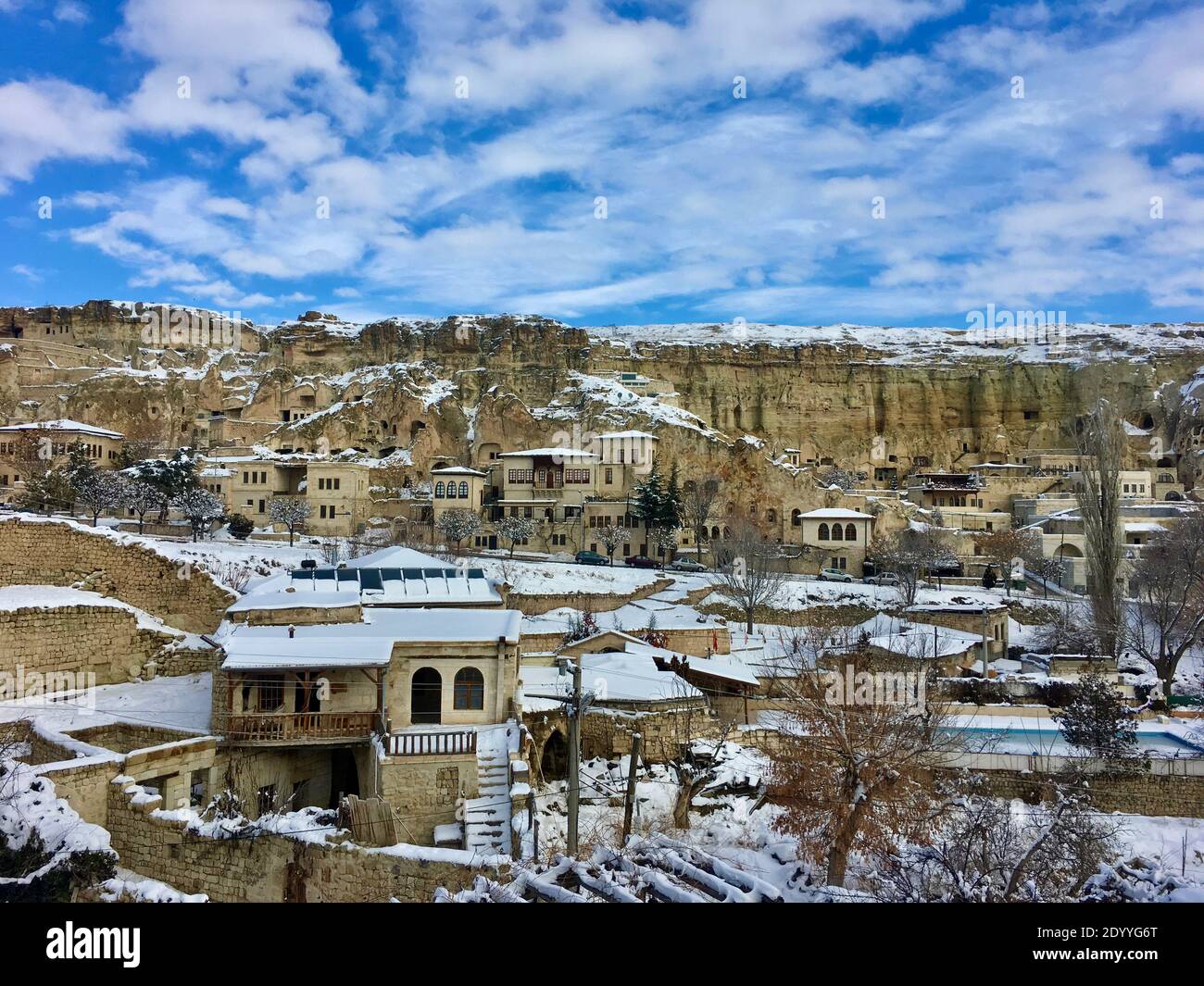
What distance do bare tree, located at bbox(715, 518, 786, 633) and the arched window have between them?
59.9 feet

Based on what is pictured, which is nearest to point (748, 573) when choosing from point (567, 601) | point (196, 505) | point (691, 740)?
point (567, 601)

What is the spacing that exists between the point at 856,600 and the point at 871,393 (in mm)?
48246

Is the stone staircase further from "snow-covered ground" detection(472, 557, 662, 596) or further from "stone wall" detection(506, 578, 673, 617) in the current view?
"snow-covered ground" detection(472, 557, 662, 596)

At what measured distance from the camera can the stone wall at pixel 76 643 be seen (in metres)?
16.9

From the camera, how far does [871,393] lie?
79.6 m

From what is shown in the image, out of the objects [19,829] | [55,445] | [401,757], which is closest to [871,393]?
[55,445]

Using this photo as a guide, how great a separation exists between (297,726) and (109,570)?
10.6m

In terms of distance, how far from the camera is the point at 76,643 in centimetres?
1786

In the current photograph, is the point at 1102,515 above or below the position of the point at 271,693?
above

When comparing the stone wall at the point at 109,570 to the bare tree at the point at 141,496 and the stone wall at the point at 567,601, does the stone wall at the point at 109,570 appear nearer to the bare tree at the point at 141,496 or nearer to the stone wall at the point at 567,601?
the stone wall at the point at 567,601

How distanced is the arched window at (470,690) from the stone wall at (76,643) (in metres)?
8.80

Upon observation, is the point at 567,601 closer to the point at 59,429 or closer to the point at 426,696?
the point at 426,696

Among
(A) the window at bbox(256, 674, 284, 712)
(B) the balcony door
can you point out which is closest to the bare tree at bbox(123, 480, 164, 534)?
(A) the window at bbox(256, 674, 284, 712)

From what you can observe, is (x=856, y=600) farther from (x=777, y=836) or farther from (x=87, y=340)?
(x=87, y=340)
